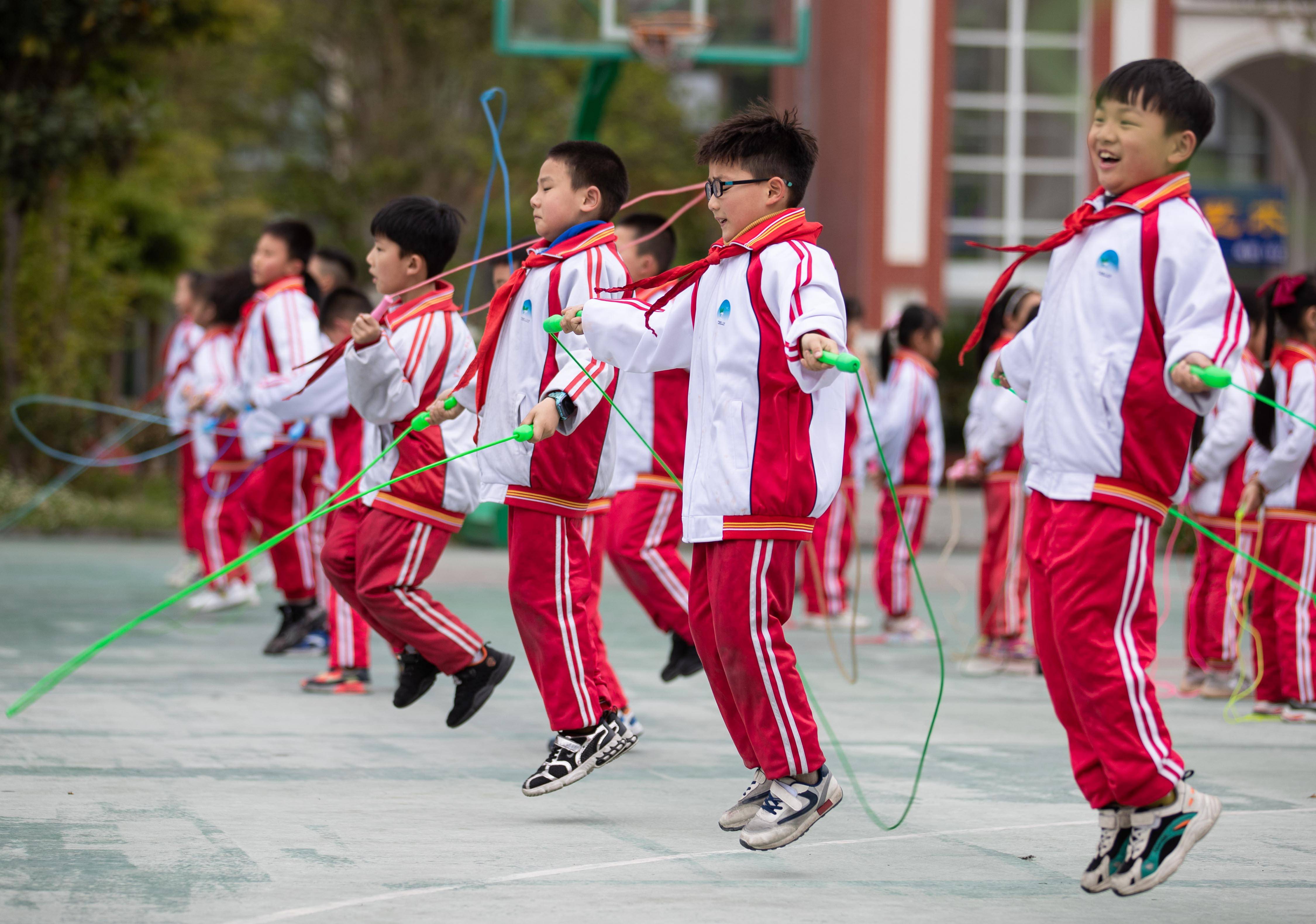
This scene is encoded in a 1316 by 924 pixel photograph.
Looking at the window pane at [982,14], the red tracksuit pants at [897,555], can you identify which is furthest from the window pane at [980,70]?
the red tracksuit pants at [897,555]

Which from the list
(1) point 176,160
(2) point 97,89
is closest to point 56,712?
(2) point 97,89

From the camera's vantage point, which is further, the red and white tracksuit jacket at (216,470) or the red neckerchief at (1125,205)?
the red and white tracksuit jacket at (216,470)

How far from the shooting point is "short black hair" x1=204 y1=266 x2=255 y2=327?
33.7 feet

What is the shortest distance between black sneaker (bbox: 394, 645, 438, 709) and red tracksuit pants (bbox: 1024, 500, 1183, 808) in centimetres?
273

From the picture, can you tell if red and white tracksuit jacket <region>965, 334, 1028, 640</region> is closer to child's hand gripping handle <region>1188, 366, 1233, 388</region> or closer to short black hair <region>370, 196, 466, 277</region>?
short black hair <region>370, 196, 466, 277</region>

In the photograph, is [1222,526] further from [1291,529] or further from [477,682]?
[477,682]

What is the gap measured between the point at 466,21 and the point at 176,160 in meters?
5.90

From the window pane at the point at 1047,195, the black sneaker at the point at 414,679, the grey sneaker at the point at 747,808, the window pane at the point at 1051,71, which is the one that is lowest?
the black sneaker at the point at 414,679

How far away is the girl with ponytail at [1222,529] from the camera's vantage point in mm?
7570

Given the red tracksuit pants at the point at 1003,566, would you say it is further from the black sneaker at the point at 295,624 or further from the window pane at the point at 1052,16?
the window pane at the point at 1052,16

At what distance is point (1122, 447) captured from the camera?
12.5 ft

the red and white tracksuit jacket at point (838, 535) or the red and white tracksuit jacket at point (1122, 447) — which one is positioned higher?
the red and white tracksuit jacket at point (1122, 447)

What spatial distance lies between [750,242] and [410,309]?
194 cm

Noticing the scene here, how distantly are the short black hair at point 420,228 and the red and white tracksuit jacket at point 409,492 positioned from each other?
14 centimetres
